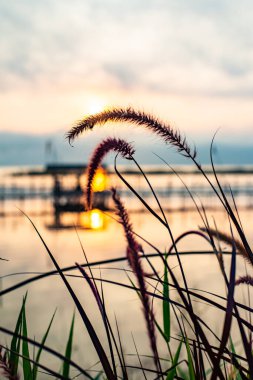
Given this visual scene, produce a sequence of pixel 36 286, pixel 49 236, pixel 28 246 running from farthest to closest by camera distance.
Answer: pixel 49 236
pixel 28 246
pixel 36 286

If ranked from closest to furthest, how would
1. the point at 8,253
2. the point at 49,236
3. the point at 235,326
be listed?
the point at 235,326 → the point at 8,253 → the point at 49,236

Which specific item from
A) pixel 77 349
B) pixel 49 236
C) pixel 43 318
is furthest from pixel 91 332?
pixel 49 236

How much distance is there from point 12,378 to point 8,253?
61.1 ft

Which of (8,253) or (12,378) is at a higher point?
(12,378)

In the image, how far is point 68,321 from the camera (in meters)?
10.9

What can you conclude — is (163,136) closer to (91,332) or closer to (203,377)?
(91,332)

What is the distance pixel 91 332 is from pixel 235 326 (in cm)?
860

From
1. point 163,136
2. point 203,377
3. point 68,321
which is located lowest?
point 68,321

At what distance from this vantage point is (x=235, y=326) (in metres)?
9.49

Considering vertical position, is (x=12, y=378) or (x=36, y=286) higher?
(x=12, y=378)

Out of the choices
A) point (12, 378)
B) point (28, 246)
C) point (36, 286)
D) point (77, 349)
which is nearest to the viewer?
point (12, 378)

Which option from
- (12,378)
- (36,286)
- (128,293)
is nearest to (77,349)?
(128,293)

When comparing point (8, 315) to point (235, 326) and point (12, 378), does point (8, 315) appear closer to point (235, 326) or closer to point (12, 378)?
point (235, 326)

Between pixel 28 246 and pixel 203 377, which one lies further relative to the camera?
pixel 28 246
